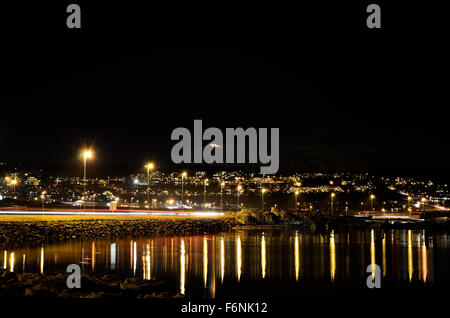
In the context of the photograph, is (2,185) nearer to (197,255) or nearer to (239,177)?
(239,177)

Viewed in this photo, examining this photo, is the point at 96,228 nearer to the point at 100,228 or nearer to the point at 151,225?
the point at 100,228

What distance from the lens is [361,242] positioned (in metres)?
47.4

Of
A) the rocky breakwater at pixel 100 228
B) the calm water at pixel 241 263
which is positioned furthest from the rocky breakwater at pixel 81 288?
the rocky breakwater at pixel 100 228

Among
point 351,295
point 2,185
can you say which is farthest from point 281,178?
point 351,295

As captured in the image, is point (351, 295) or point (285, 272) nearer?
point (351, 295)

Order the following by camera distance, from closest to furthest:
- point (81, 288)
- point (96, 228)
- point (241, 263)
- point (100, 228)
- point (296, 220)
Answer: point (81, 288), point (241, 263), point (96, 228), point (100, 228), point (296, 220)

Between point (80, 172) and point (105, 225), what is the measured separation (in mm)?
114333

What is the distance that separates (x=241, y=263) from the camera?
100 ft

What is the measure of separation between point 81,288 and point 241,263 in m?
13.7

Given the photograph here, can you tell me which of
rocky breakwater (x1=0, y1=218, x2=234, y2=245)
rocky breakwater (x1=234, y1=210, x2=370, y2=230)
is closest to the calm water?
rocky breakwater (x1=0, y1=218, x2=234, y2=245)

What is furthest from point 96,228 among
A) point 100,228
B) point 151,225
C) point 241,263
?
point 241,263
